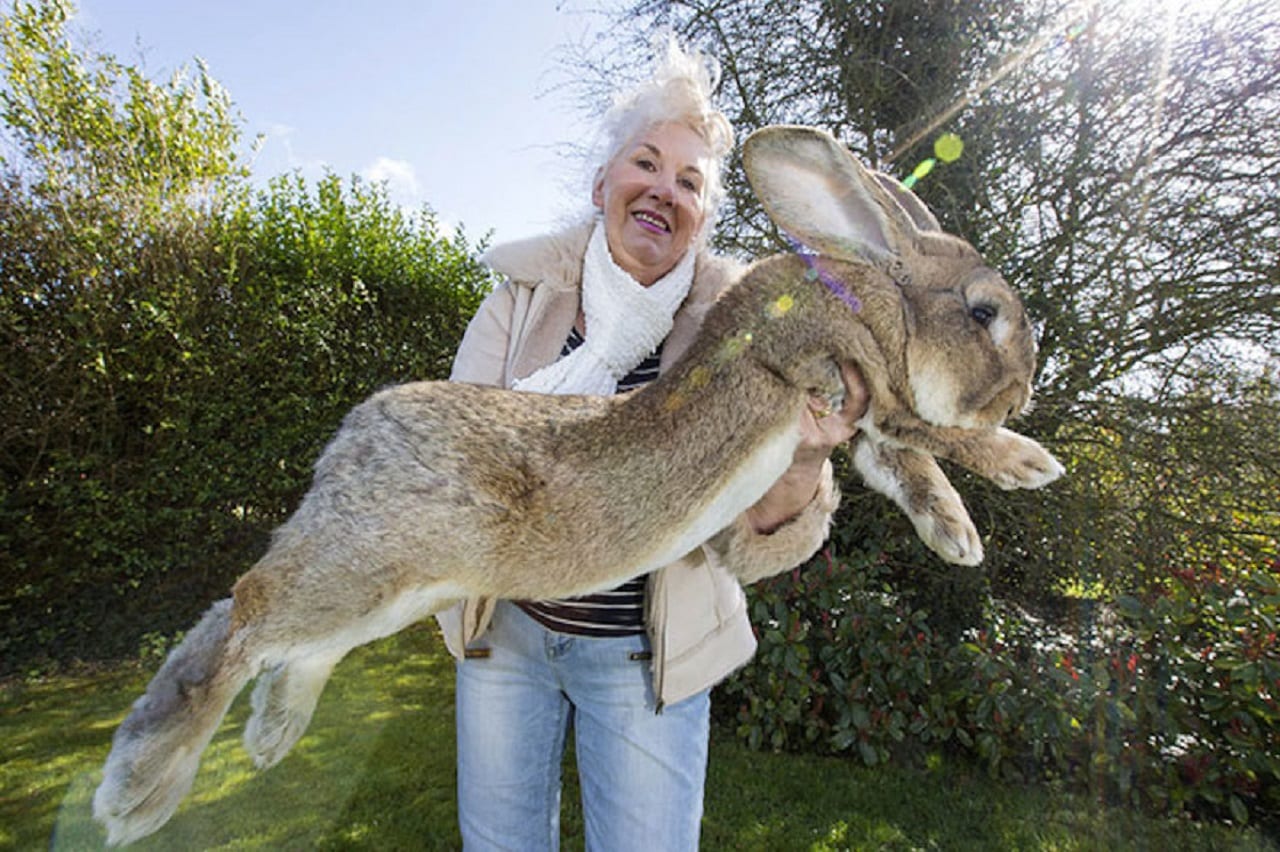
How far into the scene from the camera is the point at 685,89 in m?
2.38

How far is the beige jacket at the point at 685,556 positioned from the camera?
1979mm

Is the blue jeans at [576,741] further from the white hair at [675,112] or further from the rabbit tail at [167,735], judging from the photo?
the white hair at [675,112]

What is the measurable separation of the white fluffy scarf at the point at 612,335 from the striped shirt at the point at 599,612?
60cm

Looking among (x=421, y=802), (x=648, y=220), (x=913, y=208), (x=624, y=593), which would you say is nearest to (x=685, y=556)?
(x=624, y=593)

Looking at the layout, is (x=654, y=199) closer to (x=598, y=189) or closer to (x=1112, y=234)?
(x=598, y=189)

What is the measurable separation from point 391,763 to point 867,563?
3435 millimetres

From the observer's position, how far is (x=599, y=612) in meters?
2.08

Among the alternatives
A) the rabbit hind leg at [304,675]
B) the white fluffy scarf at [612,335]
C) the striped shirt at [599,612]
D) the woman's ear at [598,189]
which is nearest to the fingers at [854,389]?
the white fluffy scarf at [612,335]

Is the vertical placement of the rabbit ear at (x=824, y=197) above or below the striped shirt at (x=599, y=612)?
above

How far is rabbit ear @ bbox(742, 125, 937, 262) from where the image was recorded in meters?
1.79

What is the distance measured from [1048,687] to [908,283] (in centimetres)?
350

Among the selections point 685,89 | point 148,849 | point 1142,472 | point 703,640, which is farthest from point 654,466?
point 1142,472

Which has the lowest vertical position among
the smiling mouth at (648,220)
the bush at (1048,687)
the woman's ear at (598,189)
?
the bush at (1048,687)

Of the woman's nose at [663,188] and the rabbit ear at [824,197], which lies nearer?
the rabbit ear at [824,197]
